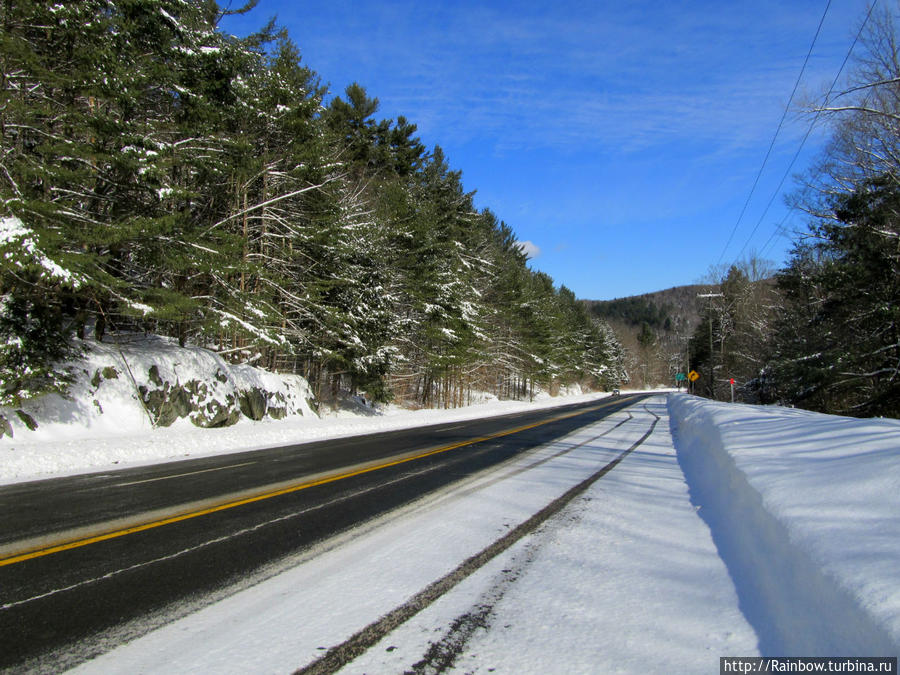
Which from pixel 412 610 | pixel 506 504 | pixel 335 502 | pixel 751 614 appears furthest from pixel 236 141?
pixel 751 614

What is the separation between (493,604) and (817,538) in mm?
2249

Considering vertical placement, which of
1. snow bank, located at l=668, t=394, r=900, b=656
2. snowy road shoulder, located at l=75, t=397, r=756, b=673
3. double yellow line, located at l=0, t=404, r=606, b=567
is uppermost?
snow bank, located at l=668, t=394, r=900, b=656

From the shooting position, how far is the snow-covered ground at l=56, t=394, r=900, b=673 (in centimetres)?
272

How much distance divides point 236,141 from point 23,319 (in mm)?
7197

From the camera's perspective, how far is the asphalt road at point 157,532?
10.4ft

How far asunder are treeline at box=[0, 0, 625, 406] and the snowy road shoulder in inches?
385

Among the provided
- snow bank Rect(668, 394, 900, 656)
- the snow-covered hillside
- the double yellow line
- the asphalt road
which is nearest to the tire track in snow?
the asphalt road

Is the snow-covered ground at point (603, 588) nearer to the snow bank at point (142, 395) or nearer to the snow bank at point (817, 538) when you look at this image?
the snow bank at point (817, 538)

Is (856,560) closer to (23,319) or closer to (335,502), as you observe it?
(335,502)

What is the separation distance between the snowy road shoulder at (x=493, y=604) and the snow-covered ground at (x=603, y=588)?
0.01 m

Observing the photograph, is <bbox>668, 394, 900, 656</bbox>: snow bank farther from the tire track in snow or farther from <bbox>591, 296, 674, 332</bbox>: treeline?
<bbox>591, 296, 674, 332</bbox>: treeline

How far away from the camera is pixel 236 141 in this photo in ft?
47.2

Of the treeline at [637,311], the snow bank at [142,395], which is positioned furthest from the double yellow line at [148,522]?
the treeline at [637,311]

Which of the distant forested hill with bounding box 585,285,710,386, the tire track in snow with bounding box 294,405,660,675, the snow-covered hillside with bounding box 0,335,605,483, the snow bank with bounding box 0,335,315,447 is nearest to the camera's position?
the tire track in snow with bounding box 294,405,660,675
